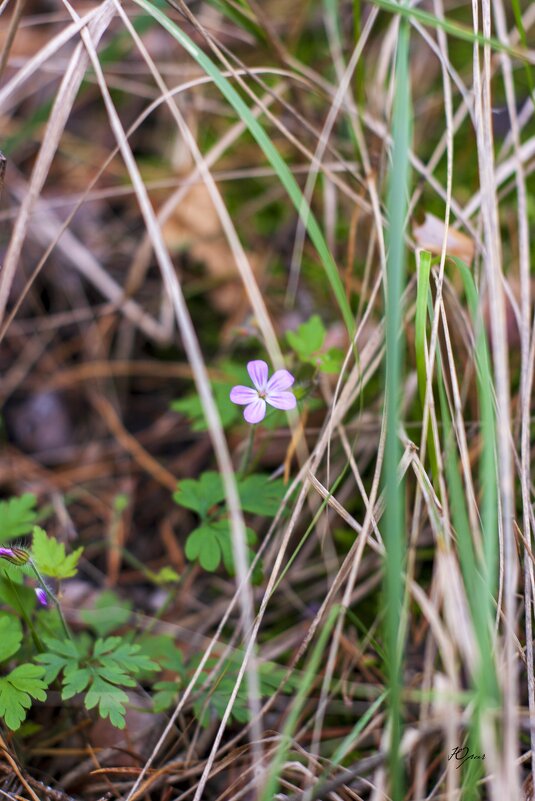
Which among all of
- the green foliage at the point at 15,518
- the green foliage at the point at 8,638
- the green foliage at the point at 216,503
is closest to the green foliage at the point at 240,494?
the green foliage at the point at 216,503

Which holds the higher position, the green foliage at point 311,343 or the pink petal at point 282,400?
the green foliage at point 311,343

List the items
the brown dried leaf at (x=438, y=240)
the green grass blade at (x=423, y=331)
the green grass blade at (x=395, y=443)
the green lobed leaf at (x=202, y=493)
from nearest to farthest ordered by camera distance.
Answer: the green grass blade at (x=395, y=443) < the green grass blade at (x=423, y=331) < the green lobed leaf at (x=202, y=493) < the brown dried leaf at (x=438, y=240)

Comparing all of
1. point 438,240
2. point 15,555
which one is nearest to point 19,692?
point 15,555

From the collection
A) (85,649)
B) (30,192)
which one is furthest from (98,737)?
(30,192)

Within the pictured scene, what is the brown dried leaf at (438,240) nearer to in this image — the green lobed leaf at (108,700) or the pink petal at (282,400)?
the pink petal at (282,400)

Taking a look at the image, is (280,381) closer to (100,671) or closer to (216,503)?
(216,503)

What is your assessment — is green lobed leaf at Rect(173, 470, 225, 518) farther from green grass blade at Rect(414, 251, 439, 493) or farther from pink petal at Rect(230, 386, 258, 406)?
green grass blade at Rect(414, 251, 439, 493)
